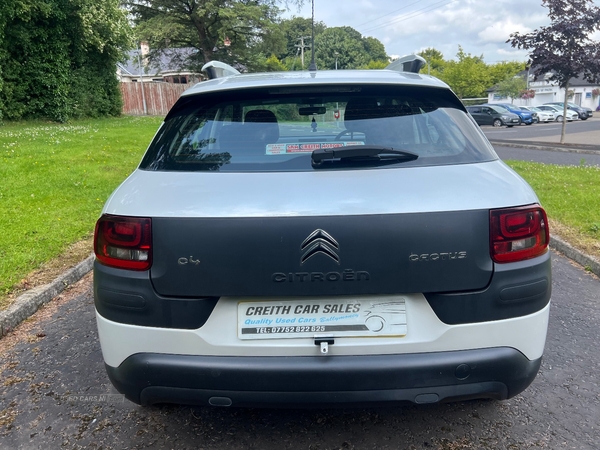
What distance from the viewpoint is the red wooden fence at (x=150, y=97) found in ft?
111

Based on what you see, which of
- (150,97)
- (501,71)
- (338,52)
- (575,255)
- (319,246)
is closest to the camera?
(319,246)

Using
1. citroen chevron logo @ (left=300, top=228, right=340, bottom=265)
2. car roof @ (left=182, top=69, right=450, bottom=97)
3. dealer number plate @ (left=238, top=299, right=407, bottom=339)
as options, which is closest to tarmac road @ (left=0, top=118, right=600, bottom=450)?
dealer number plate @ (left=238, top=299, right=407, bottom=339)

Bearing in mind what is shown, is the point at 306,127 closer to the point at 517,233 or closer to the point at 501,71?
the point at 517,233

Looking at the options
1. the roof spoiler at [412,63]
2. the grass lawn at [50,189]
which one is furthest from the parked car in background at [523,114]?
the roof spoiler at [412,63]

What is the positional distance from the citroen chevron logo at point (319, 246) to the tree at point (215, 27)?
35.7 m

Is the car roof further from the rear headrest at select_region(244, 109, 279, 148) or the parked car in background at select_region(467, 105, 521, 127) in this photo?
the parked car in background at select_region(467, 105, 521, 127)

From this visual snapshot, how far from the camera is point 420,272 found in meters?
→ 2.03

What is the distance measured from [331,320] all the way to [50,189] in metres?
7.57

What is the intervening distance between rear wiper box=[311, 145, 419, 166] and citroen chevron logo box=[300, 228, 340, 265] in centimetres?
37

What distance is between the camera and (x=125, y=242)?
7.01ft

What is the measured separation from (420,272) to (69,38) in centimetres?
2449

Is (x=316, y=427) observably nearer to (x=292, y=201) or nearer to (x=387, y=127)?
(x=292, y=201)

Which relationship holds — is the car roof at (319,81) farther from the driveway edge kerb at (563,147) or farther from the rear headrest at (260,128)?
the driveway edge kerb at (563,147)

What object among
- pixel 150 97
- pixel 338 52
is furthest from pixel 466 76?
pixel 150 97
